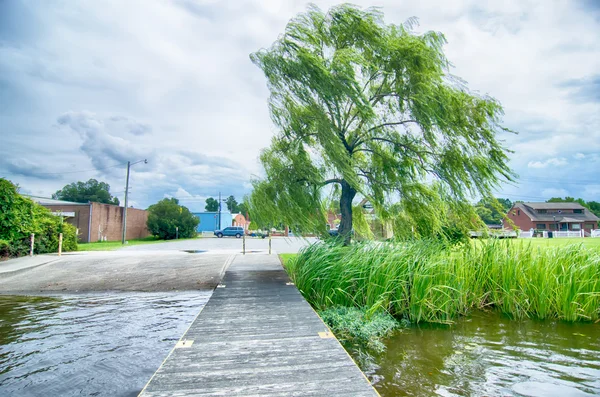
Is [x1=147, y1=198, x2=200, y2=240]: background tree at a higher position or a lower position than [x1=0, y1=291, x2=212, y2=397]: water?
higher

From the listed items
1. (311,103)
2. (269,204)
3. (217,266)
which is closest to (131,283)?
(217,266)

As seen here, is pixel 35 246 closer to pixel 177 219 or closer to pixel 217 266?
pixel 217 266

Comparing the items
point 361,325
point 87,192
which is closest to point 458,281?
point 361,325

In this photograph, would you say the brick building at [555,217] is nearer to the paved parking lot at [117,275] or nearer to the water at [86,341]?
the paved parking lot at [117,275]

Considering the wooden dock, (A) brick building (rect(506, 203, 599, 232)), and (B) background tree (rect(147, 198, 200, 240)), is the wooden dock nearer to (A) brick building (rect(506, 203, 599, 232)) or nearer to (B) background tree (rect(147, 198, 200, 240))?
(B) background tree (rect(147, 198, 200, 240))

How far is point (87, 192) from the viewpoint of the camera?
8356cm

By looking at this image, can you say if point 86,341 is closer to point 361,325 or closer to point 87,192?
point 361,325

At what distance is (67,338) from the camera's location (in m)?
6.15

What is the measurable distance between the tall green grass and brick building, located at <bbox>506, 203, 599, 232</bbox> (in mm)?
60737

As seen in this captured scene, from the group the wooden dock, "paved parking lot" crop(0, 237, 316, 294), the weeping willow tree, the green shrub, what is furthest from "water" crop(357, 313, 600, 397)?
the green shrub

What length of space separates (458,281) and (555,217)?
68.1 metres

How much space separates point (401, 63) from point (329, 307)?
7153mm

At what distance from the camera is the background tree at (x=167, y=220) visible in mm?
38375

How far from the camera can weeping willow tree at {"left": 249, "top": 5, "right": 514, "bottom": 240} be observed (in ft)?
34.1
